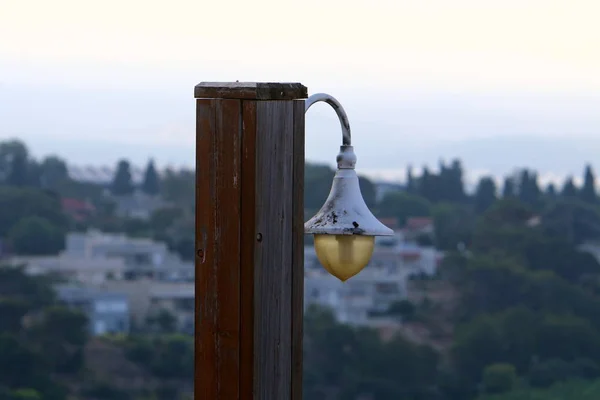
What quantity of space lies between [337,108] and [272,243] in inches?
24.3

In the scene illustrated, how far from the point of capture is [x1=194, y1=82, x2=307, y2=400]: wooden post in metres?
3.97

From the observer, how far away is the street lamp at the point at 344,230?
4504mm

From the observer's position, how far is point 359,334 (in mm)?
91938

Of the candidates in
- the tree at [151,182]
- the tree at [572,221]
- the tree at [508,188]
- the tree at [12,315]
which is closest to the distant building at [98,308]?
the tree at [12,315]

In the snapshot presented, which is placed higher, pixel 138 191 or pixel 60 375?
pixel 138 191

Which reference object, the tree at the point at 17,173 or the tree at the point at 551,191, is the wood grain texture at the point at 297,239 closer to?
the tree at the point at 17,173

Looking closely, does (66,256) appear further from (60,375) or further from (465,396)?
(465,396)

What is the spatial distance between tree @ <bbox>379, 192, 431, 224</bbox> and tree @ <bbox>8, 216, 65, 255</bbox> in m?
24.1

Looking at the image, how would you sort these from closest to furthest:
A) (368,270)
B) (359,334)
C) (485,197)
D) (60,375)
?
(60,375) → (359,334) → (368,270) → (485,197)

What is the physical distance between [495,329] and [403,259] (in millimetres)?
12508

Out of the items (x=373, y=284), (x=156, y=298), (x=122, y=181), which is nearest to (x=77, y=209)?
(x=122, y=181)

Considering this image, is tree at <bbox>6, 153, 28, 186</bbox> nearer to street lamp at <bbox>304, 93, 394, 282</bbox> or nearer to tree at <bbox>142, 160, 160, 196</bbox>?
tree at <bbox>142, 160, 160, 196</bbox>

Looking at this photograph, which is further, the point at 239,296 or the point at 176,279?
the point at 176,279

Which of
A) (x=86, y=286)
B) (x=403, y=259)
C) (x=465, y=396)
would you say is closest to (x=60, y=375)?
(x=86, y=286)
